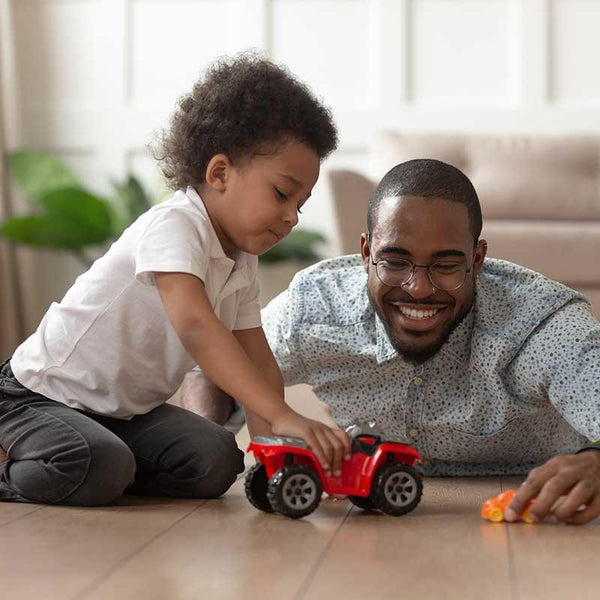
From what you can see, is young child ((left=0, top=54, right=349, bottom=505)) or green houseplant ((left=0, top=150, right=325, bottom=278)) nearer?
young child ((left=0, top=54, right=349, bottom=505))

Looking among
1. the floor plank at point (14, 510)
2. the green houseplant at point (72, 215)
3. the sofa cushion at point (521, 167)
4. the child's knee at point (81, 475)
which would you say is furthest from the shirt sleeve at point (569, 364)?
the green houseplant at point (72, 215)

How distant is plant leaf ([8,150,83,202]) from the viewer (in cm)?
467

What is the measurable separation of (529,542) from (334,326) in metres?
0.70

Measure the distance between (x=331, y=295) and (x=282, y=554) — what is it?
2.71 ft

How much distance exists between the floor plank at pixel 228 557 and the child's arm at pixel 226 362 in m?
0.13

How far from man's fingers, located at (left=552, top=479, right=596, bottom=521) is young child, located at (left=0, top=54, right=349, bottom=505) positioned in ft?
1.66

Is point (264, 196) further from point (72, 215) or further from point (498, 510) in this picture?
point (72, 215)

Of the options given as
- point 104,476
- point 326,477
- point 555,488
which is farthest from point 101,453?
point 555,488

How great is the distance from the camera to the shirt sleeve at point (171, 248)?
5.51 ft

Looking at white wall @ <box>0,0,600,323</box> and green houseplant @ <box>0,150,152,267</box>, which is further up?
white wall @ <box>0,0,600,323</box>

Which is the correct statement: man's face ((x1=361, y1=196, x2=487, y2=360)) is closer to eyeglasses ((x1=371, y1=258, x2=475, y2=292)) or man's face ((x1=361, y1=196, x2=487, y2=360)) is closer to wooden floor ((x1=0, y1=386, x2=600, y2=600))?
eyeglasses ((x1=371, y1=258, x2=475, y2=292))

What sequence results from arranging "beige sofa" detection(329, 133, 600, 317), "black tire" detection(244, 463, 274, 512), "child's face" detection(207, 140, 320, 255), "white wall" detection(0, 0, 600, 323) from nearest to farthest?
"black tire" detection(244, 463, 274, 512) → "child's face" detection(207, 140, 320, 255) → "beige sofa" detection(329, 133, 600, 317) → "white wall" detection(0, 0, 600, 323)

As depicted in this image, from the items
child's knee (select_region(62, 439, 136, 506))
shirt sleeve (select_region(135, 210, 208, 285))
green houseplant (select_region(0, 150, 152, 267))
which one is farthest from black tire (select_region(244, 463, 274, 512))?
green houseplant (select_region(0, 150, 152, 267))

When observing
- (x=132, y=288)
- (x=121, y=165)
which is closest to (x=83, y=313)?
(x=132, y=288)
